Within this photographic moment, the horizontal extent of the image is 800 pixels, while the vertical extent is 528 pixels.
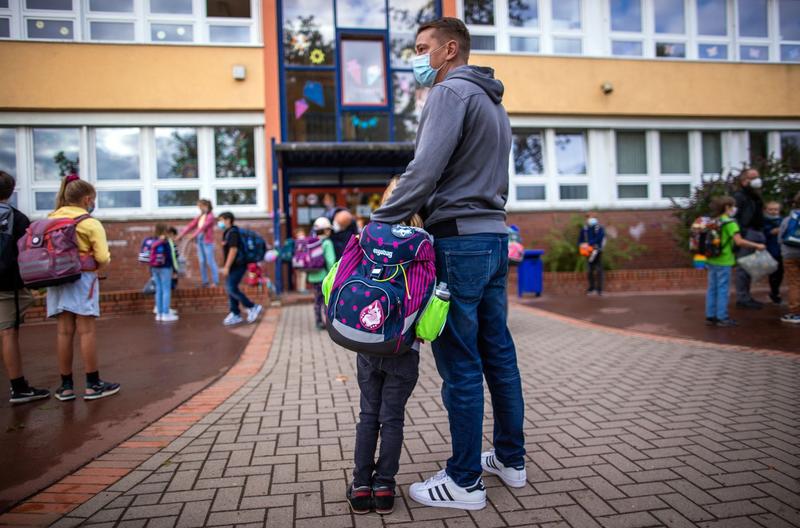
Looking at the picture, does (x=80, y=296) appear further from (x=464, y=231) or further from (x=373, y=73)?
(x=373, y=73)

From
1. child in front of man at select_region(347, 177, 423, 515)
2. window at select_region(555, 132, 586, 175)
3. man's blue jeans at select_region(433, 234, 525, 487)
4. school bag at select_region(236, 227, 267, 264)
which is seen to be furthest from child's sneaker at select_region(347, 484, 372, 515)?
window at select_region(555, 132, 586, 175)

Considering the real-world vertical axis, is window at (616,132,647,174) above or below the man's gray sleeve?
above

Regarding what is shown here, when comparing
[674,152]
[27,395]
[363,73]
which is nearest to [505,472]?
[27,395]

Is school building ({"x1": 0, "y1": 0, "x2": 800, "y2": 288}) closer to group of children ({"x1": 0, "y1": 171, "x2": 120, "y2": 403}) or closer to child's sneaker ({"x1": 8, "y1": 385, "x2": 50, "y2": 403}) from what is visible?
group of children ({"x1": 0, "y1": 171, "x2": 120, "y2": 403})

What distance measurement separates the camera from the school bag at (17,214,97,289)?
12.4 ft

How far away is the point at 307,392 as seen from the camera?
429 centimetres

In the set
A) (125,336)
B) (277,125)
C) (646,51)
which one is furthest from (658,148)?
(125,336)

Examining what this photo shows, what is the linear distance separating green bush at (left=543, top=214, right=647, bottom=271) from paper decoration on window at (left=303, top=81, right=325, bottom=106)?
6.70 metres

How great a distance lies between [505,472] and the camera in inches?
103

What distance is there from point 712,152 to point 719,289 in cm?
970

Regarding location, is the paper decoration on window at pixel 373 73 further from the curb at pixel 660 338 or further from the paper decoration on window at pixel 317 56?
the curb at pixel 660 338

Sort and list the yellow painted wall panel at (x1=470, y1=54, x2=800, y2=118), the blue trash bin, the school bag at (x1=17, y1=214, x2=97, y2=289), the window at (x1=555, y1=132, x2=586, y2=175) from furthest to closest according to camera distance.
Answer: the window at (x1=555, y1=132, x2=586, y2=175)
the yellow painted wall panel at (x1=470, y1=54, x2=800, y2=118)
the blue trash bin
the school bag at (x1=17, y1=214, x2=97, y2=289)

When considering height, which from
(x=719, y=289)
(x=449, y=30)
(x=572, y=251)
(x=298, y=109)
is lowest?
(x=719, y=289)

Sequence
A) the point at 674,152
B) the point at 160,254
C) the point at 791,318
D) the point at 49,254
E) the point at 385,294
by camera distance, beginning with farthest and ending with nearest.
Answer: the point at 674,152 → the point at 160,254 → the point at 791,318 → the point at 49,254 → the point at 385,294
